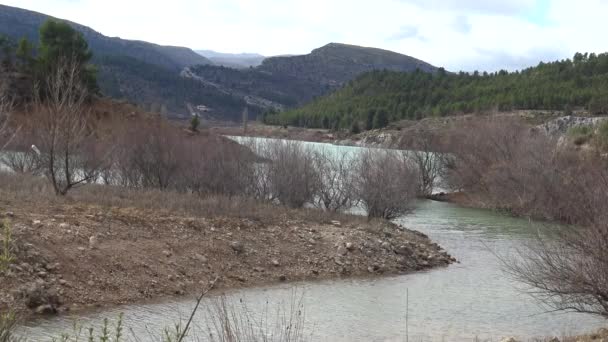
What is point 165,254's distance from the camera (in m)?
18.0

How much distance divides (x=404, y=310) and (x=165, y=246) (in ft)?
22.7

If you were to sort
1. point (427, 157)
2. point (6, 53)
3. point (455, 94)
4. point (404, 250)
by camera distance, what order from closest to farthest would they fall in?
1. point (404, 250)
2. point (427, 157)
3. point (6, 53)
4. point (455, 94)

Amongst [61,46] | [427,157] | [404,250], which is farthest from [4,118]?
[427,157]

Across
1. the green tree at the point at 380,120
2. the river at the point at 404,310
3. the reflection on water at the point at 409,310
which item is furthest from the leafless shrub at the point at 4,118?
the green tree at the point at 380,120

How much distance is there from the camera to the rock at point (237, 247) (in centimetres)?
1989

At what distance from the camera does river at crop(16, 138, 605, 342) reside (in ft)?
45.1

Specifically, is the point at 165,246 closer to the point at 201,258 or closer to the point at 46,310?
the point at 201,258

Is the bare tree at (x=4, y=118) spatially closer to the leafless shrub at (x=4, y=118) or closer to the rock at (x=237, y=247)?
the leafless shrub at (x=4, y=118)

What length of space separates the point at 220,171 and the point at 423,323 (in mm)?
16930

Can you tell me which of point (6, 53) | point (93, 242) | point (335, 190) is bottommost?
point (93, 242)

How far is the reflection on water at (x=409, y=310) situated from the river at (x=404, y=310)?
0.02 metres

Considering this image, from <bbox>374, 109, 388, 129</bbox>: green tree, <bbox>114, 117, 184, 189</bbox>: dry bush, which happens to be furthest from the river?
<bbox>374, 109, 388, 129</bbox>: green tree

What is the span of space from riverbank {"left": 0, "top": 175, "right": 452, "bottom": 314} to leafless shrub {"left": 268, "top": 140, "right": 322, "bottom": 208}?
123 inches

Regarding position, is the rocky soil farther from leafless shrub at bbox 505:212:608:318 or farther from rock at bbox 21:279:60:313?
leafless shrub at bbox 505:212:608:318
